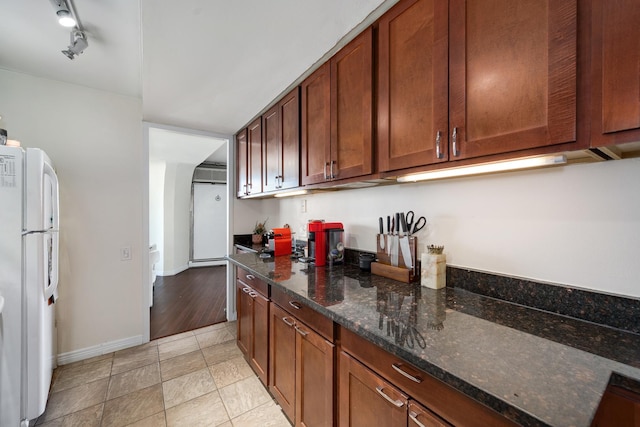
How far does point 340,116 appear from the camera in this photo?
1.58 metres

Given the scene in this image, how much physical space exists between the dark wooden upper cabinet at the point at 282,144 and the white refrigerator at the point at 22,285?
5.11 feet

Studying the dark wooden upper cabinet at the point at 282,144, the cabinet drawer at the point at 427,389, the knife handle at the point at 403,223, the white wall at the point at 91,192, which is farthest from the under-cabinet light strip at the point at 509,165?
the white wall at the point at 91,192

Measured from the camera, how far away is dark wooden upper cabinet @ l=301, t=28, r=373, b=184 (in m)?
1.41

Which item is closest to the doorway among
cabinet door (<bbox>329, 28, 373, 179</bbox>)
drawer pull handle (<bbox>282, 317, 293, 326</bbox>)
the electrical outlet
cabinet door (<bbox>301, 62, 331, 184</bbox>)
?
the electrical outlet

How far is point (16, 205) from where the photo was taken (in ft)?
5.02

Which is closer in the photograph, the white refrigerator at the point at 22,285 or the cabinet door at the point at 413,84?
the cabinet door at the point at 413,84

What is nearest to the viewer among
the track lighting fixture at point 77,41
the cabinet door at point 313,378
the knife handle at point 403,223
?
the cabinet door at point 313,378

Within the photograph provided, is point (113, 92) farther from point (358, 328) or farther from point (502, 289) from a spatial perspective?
point (502, 289)

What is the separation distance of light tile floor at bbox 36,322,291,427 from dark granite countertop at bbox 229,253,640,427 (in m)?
1.16

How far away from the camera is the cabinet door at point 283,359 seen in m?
1.48

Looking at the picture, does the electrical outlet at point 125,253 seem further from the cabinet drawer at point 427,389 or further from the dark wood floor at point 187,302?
the cabinet drawer at point 427,389

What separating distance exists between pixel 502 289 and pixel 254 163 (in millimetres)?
2402

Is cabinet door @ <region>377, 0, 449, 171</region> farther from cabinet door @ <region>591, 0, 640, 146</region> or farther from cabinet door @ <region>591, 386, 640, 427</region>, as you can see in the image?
cabinet door @ <region>591, 386, 640, 427</region>

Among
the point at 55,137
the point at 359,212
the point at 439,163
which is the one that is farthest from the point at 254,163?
the point at 439,163
